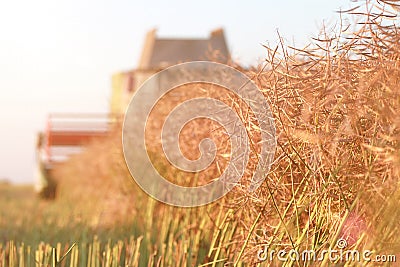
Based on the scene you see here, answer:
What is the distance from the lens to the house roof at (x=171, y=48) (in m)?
16.7

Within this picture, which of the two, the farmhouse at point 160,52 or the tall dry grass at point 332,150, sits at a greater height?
the farmhouse at point 160,52

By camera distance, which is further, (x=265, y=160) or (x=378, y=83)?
(x=265, y=160)

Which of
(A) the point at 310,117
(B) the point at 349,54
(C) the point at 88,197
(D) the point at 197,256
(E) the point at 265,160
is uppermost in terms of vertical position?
(B) the point at 349,54

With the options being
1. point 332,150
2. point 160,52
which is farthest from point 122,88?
point 332,150

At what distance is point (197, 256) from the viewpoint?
169 inches

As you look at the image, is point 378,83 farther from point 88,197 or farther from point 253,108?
point 88,197

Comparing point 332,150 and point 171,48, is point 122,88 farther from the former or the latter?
point 332,150

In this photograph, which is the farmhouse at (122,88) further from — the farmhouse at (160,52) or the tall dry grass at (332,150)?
the tall dry grass at (332,150)

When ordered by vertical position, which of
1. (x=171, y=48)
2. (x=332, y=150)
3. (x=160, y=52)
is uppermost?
(x=171, y=48)

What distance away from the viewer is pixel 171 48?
56.0 ft

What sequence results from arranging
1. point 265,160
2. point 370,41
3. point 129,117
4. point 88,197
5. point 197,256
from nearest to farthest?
point 370,41, point 265,160, point 197,256, point 129,117, point 88,197

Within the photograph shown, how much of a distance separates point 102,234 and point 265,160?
310 cm

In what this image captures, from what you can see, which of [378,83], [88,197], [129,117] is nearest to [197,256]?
[378,83]

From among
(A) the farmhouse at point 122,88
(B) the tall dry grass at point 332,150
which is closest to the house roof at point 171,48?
(A) the farmhouse at point 122,88
